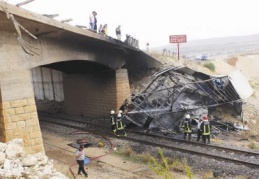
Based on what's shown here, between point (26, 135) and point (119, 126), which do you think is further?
point (119, 126)

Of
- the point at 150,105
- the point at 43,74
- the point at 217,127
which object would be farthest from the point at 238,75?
the point at 43,74

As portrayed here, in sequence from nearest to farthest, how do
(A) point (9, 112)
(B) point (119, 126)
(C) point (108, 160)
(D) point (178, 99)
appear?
(A) point (9, 112)
(C) point (108, 160)
(B) point (119, 126)
(D) point (178, 99)

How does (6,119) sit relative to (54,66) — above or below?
below

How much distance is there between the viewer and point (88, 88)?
25.2 meters

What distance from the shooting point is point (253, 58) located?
2299 inches

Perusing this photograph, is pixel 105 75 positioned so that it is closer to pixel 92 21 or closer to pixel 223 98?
pixel 92 21

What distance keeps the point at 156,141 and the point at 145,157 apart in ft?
10.1

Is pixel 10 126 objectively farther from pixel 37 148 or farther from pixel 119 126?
pixel 119 126

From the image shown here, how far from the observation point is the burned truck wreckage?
18984 mm

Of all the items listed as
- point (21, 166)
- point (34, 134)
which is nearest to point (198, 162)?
point (34, 134)

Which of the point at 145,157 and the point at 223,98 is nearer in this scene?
the point at 145,157

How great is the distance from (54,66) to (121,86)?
17.0ft

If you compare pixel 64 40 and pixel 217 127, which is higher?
pixel 64 40

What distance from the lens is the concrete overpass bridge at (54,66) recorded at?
1381 cm
